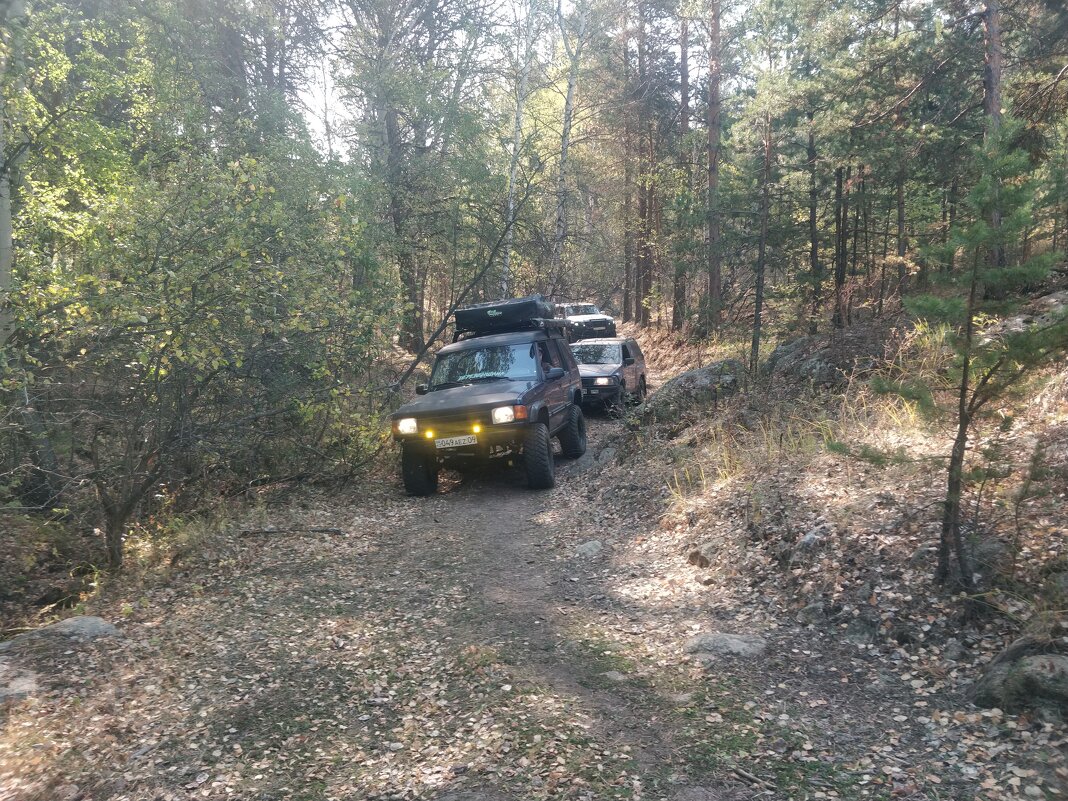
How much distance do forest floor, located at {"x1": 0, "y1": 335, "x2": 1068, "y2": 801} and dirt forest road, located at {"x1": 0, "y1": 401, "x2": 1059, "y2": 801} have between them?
0.02m

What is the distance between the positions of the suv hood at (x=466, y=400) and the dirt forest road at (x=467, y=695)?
2.32 meters

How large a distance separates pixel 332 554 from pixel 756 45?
12196mm

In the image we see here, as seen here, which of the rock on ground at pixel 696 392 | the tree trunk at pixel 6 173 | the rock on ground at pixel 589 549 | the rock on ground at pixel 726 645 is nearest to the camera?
the rock on ground at pixel 726 645

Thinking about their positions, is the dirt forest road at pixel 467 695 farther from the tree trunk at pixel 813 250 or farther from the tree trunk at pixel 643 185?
the tree trunk at pixel 643 185

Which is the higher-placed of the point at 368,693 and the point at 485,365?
the point at 485,365

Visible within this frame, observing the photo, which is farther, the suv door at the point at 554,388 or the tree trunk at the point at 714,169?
the tree trunk at the point at 714,169

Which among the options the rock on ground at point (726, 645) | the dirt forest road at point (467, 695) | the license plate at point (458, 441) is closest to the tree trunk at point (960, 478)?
the dirt forest road at point (467, 695)

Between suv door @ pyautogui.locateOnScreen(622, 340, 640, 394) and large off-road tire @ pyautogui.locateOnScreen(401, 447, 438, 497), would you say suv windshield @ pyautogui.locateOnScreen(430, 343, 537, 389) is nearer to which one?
large off-road tire @ pyautogui.locateOnScreen(401, 447, 438, 497)

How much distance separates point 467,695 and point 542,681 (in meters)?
0.46

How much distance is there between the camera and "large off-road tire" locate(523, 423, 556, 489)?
28.2 feet

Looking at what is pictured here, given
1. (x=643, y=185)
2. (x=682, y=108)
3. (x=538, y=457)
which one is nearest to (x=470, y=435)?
(x=538, y=457)

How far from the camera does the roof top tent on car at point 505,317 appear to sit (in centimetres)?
1042

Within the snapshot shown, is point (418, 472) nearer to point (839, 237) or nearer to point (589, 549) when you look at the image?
point (589, 549)

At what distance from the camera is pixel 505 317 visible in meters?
10.5
